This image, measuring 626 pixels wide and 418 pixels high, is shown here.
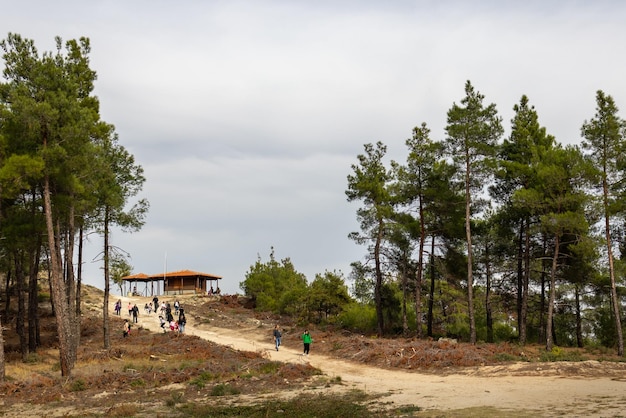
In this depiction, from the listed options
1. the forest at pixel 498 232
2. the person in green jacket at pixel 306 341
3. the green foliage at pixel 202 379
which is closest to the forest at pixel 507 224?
the forest at pixel 498 232

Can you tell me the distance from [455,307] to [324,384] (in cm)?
2726

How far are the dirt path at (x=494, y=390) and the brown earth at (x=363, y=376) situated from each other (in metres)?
0.03

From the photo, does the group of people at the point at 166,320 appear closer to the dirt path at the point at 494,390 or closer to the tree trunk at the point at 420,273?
the dirt path at the point at 494,390

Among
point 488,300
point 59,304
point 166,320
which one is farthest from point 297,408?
point 166,320

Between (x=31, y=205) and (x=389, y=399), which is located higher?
(x=31, y=205)

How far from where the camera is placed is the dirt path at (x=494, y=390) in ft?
46.4

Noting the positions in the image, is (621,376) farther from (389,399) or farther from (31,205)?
(31,205)

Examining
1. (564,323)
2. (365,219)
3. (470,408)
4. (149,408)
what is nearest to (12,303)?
(365,219)

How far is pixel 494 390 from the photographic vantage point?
1788 cm

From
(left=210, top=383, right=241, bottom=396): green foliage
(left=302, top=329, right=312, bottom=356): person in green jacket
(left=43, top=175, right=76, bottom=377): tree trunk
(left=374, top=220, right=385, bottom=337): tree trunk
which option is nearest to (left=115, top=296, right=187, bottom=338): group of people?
(left=302, top=329, right=312, bottom=356): person in green jacket

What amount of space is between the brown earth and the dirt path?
30mm

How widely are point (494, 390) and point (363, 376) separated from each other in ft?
22.1

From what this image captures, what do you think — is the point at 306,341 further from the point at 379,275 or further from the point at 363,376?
the point at 379,275

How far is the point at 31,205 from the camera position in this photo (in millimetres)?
27031
